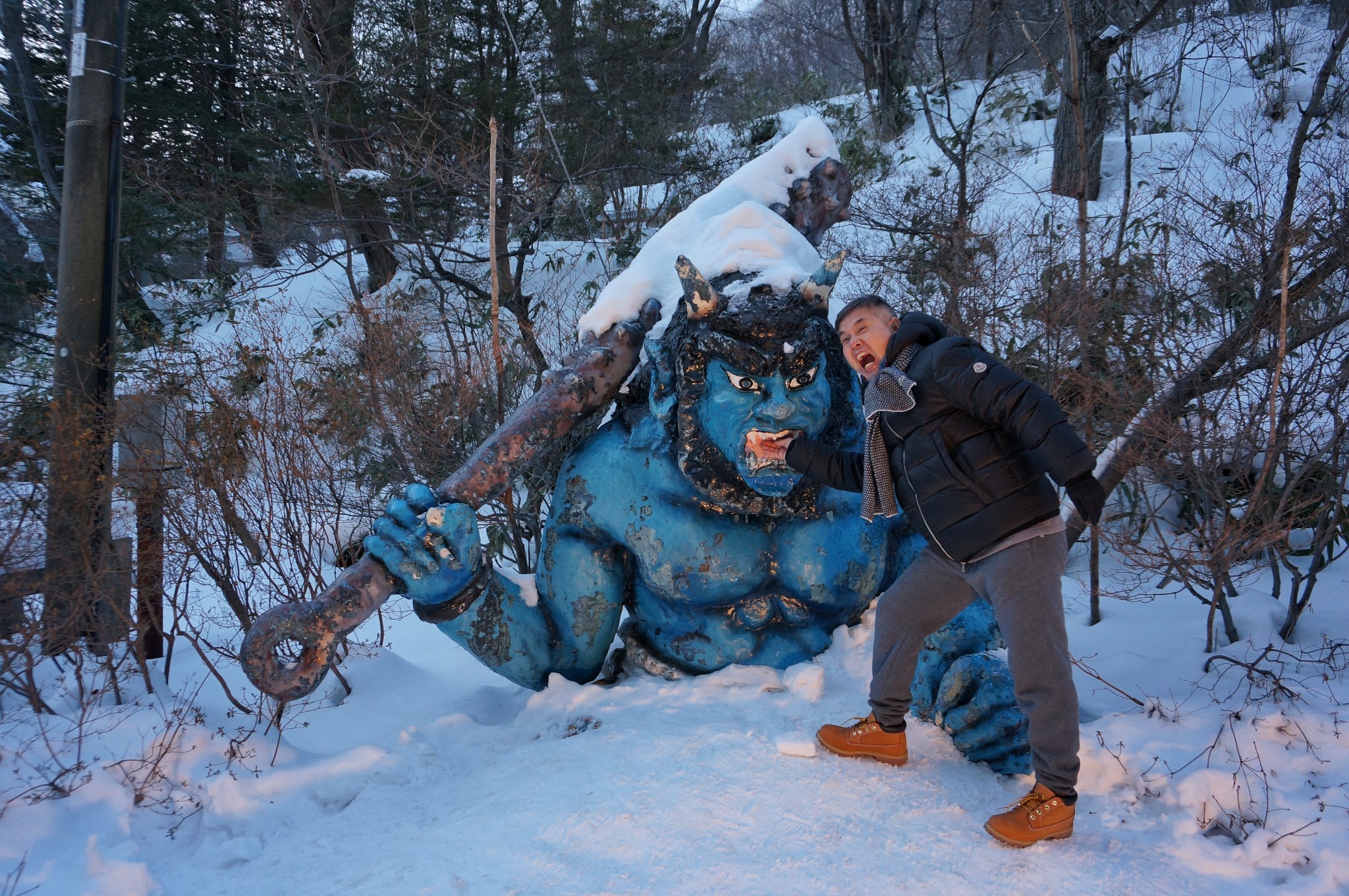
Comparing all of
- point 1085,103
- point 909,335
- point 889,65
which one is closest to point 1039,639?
point 909,335

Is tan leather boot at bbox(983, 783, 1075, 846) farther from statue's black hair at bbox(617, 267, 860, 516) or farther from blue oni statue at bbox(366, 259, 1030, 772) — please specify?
statue's black hair at bbox(617, 267, 860, 516)

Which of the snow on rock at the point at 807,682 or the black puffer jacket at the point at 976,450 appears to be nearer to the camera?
the black puffer jacket at the point at 976,450

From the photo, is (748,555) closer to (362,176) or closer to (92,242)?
(92,242)

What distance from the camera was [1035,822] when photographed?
6.93ft

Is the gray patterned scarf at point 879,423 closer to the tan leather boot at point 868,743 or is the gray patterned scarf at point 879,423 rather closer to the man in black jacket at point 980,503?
the man in black jacket at point 980,503

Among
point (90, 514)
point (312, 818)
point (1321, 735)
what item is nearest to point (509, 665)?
point (312, 818)

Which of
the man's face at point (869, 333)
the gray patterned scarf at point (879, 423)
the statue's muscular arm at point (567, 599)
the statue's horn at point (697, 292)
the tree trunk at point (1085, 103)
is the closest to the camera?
the gray patterned scarf at point (879, 423)

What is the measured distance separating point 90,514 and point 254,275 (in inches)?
300

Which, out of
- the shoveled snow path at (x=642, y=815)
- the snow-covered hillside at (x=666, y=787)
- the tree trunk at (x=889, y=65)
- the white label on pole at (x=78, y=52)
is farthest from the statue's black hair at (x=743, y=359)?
the tree trunk at (x=889, y=65)

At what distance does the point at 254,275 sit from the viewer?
972 cm

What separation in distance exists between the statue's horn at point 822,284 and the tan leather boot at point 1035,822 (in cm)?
155

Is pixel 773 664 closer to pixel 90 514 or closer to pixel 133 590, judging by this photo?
pixel 90 514

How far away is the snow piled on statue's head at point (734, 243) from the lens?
2.97 metres

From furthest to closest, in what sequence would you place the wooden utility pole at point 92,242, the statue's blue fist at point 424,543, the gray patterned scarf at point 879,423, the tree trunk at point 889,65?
the tree trunk at point 889,65, the wooden utility pole at point 92,242, the statue's blue fist at point 424,543, the gray patterned scarf at point 879,423
